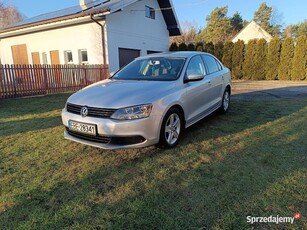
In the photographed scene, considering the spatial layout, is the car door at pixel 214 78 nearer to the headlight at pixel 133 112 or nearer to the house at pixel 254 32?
the headlight at pixel 133 112

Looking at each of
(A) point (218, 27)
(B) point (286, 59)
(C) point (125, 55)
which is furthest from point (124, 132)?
(A) point (218, 27)

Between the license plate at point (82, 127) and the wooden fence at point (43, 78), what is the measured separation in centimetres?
708

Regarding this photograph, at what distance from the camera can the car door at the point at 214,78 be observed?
16.9 ft

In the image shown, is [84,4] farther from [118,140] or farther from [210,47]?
[118,140]

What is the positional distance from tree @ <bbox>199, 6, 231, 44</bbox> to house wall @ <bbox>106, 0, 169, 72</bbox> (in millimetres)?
30946

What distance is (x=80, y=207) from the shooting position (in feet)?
7.93

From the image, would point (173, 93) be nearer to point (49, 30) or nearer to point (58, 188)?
point (58, 188)

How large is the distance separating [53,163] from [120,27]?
12842mm

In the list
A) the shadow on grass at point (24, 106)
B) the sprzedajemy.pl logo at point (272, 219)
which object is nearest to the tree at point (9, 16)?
the shadow on grass at point (24, 106)

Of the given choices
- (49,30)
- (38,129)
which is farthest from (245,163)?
(49,30)

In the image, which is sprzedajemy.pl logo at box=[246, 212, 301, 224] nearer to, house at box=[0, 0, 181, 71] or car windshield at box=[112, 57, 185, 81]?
car windshield at box=[112, 57, 185, 81]

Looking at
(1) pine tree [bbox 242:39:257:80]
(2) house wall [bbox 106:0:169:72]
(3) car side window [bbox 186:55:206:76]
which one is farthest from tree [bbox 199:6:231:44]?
(3) car side window [bbox 186:55:206:76]

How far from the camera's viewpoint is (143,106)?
10.9 ft

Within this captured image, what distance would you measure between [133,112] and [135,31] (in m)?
14.0
